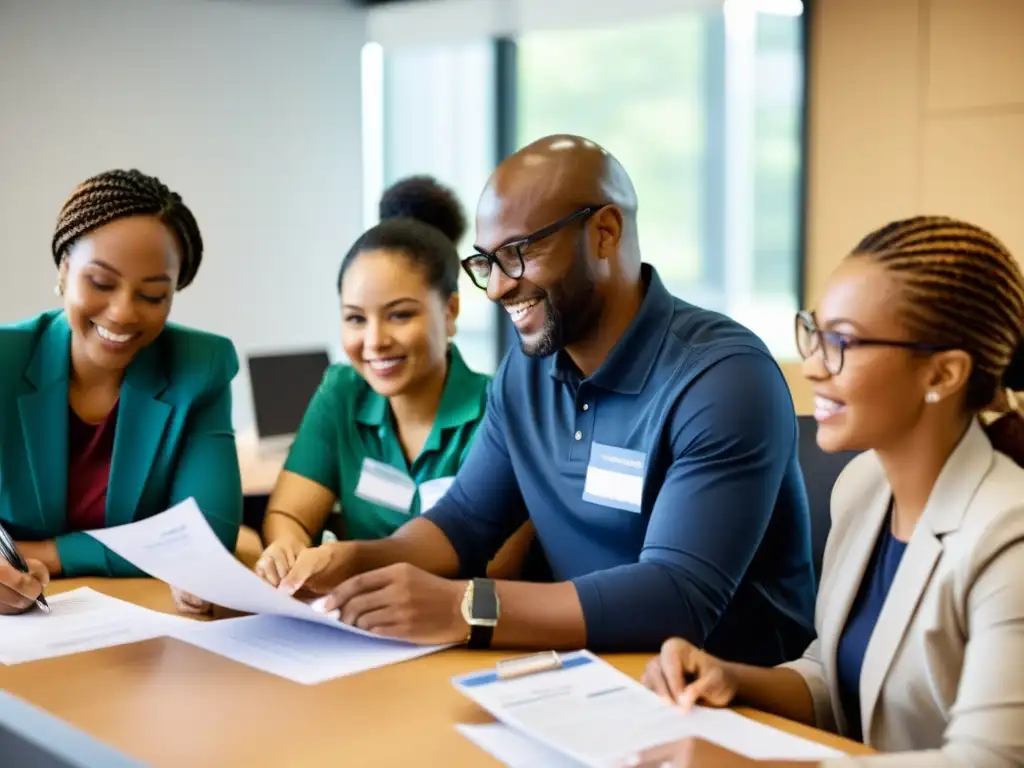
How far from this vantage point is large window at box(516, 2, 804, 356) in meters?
5.11

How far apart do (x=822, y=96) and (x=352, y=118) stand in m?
2.51

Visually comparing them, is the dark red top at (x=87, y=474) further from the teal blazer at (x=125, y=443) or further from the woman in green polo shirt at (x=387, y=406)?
the woman in green polo shirt at (x=387, y=406)

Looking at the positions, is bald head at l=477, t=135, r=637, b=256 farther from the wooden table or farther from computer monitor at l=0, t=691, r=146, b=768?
computer monitor at l=0, t=691, r=146, b=768

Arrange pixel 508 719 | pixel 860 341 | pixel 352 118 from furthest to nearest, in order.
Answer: pixel 352 118, pixel 860 341, pixel 508 719

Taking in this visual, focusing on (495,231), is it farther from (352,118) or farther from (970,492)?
(352,118)

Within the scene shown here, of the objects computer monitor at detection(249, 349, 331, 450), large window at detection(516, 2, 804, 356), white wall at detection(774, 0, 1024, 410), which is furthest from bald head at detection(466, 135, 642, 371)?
large window at detection(516, 2, 804, 356)

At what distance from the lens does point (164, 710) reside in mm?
1368

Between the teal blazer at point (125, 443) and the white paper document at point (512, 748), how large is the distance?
35.1 inches

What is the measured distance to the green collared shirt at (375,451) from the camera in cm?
234

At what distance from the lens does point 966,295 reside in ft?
4.39

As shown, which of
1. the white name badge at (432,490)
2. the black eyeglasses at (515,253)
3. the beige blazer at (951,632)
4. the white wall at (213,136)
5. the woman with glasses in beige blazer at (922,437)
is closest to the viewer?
the beige blazer at (951,632)

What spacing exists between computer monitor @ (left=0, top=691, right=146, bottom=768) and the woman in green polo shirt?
89 centimetres

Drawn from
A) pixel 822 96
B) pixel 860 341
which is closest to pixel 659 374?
pixel 860 341

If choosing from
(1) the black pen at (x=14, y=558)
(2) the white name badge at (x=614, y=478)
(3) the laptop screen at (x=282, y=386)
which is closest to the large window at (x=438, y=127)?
(3) the laptop screen at (x=282, y=386)
